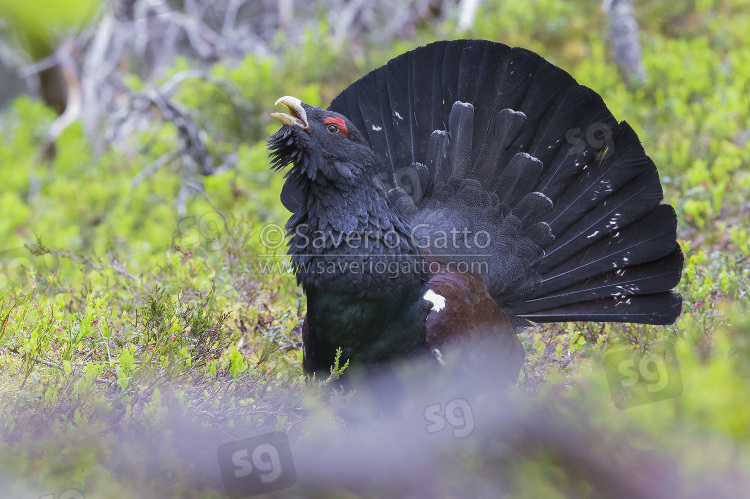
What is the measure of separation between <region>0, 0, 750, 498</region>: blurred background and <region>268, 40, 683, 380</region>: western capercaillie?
34 cm

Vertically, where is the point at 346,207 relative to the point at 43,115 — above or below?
below

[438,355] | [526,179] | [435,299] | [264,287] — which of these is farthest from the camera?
[264,287]

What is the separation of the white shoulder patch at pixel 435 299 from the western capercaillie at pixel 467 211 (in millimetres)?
11

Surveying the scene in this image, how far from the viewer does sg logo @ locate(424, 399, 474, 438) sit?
2.08m

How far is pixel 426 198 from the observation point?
12.6 ft

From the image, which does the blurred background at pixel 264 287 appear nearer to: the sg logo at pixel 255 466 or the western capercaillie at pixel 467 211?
the sg logo at pixel 255 466

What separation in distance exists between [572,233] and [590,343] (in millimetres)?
742

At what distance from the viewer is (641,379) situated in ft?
6.29

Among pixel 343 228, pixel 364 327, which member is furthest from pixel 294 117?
pixel 364 327

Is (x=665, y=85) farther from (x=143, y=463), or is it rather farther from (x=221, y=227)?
(x=143, y=463)

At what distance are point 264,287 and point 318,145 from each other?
168cm

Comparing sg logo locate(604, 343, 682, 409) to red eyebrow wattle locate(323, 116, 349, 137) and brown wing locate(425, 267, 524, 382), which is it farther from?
red eyebrow wattle locate(323, 116, 349, 137)

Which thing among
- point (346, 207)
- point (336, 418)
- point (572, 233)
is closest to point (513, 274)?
point (572, 233)

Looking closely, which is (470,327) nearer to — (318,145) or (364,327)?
(364,327)
